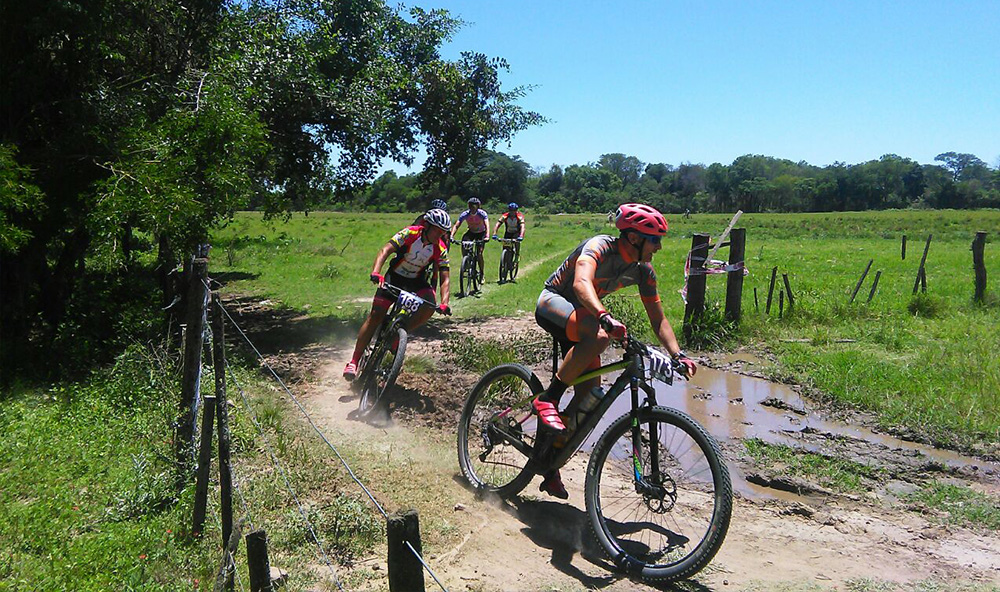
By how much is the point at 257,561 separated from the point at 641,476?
90.8 inches

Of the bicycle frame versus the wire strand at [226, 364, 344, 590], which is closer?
the wire strand at [226, 364, 344, 590]

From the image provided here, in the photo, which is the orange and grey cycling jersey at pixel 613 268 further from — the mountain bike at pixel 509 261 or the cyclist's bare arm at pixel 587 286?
the mountain bike at pixel 509 261

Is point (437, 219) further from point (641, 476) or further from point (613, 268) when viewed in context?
point (641, 476)

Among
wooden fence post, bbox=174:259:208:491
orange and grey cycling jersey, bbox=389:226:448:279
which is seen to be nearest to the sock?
wooden fence post, bbox=174:259:208:491

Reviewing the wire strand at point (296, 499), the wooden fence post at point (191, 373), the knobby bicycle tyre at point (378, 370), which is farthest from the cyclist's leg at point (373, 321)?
the wooden fence post at point (191, 373)

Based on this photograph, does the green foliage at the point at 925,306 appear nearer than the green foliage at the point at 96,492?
No

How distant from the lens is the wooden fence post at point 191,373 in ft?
14.1

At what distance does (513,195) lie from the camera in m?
65.7

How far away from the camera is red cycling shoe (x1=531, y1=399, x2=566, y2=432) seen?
478 centimetres

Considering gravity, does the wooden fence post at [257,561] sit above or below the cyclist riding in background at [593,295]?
below

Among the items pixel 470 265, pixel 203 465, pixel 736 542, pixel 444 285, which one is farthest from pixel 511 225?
pixel 203 465

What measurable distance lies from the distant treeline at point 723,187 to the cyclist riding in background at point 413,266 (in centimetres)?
5367

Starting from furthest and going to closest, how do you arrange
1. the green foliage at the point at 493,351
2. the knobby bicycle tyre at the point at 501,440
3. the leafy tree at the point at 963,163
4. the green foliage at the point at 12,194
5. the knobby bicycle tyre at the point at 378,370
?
the leafy tree at the point at 963,163 < the green foliage at the point at 493,351 < the knobby bicycle tyre at the point at 378,370 < the green foliage at the point at 12,194 < the knobby bicycle tyre at the point at 501,440

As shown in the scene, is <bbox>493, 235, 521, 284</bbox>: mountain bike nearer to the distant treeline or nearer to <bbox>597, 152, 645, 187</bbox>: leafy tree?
the distant treeline
